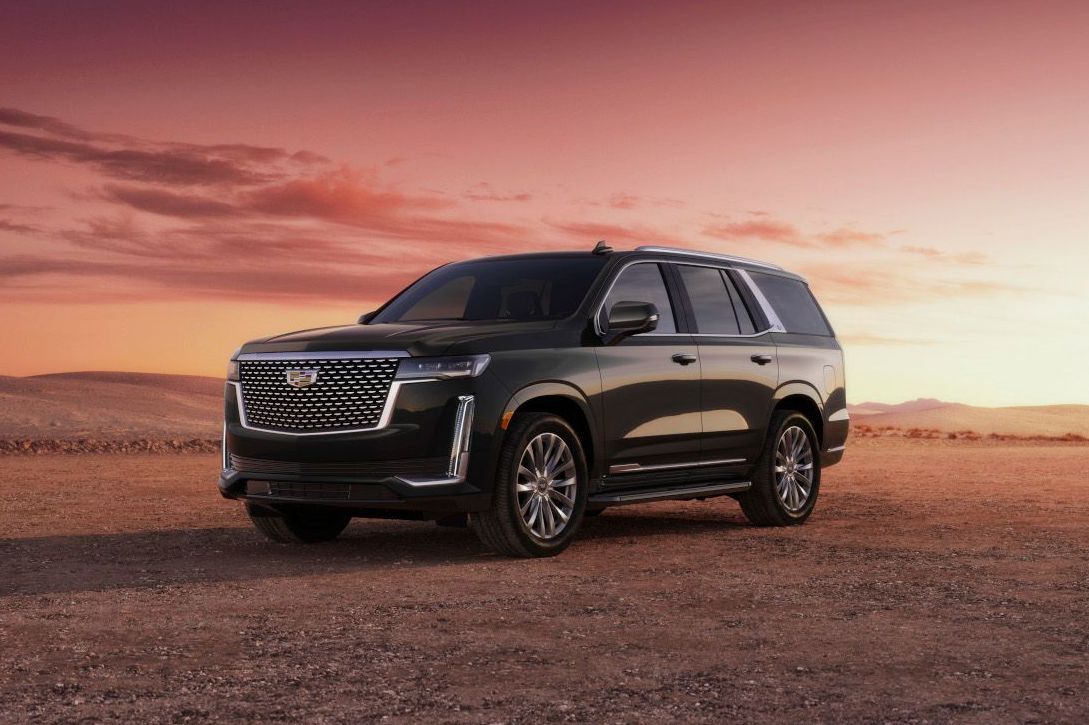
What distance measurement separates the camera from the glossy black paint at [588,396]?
29.2 ft

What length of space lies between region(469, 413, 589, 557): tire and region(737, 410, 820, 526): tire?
2517mm

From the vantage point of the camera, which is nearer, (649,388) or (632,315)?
(632,315)

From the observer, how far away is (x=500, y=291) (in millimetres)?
10609

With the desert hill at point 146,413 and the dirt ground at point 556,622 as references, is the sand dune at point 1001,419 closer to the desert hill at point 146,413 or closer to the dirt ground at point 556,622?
the desert hill at point 146,413

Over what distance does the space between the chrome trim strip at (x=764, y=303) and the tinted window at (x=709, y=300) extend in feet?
1.17

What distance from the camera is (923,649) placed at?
6391 mm

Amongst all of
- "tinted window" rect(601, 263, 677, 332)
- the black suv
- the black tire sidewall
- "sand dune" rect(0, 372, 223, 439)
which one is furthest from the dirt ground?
"sand dune" rect(0, 372, 223, 439)

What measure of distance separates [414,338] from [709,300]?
10.4ft

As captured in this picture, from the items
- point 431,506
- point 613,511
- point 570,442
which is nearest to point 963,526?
point 613,511

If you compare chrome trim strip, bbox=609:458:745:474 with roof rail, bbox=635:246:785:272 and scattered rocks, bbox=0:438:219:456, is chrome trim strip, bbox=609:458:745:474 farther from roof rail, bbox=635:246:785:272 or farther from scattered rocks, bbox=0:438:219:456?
scattered rocks, bbox=0:438:219:456

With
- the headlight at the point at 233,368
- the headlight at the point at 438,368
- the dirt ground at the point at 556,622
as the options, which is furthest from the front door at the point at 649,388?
the headlight at the point at 233,368

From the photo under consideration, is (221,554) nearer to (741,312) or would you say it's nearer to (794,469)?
(741,312)

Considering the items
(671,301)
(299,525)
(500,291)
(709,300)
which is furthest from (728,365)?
(299,525)

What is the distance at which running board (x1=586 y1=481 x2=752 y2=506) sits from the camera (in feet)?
32.7
